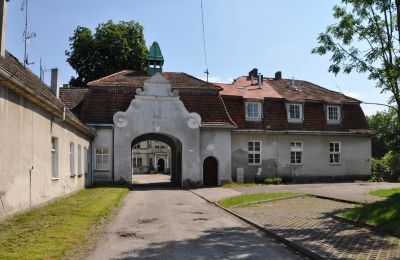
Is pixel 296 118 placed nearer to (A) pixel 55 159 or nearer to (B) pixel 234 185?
(B) pixel 234 185

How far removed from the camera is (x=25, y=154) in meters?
14.2

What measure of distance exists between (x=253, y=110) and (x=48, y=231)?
85.9 ft

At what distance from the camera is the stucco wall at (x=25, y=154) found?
40.4 feet

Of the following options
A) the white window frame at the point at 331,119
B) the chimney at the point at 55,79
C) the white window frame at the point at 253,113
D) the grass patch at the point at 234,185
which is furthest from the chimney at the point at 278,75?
the chimney at the point at 55,79

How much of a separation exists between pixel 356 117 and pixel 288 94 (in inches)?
235

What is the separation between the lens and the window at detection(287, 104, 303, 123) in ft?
117

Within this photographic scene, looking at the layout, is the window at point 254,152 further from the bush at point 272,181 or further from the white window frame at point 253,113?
the white window frame at point 253,113

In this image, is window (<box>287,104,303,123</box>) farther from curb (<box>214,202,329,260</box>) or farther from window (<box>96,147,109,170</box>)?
curb (<box>214,202,329,260</box>)

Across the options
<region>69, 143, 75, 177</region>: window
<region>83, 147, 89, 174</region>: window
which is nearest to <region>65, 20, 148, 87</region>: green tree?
<region>83, 147, 89, 174</region>: window

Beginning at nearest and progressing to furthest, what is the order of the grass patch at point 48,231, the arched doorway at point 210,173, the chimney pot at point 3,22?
the grass patch at point 48,231
the chimney pot at point 3,22
the arched doorway at point 210,173

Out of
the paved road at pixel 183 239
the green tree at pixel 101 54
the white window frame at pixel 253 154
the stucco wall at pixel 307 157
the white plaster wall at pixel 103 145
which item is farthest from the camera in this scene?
the green tree at pixel 101 54

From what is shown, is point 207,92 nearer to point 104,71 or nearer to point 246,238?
point 104,71

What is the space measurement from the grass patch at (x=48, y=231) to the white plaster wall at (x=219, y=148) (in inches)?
663

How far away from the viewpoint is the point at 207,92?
3300cm
